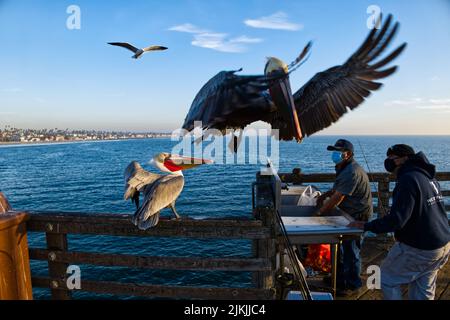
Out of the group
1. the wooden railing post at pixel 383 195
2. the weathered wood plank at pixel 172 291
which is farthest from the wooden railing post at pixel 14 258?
the wooden railing post at pixel 383 195

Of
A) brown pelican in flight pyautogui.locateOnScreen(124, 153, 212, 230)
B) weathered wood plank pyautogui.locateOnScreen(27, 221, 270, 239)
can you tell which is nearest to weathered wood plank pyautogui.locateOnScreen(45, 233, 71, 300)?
weathered wood plank pyautogui.locateOnScreen(27, 221, 270, 239)

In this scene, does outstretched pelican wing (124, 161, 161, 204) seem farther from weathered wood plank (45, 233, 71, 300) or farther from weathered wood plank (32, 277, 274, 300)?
weathered wood plank (32, 277, 274, 300)

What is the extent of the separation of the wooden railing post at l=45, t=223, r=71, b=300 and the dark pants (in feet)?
11.5

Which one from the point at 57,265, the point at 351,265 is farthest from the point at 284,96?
the point at 57,265

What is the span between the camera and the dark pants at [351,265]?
400cm

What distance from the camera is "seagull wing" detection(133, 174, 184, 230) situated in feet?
9.32

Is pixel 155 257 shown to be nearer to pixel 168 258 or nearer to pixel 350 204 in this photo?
pixel 168 258

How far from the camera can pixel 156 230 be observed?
9.61ft

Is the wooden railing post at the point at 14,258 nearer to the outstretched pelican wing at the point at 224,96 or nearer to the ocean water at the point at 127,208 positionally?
the ocean water at the point at 127,208

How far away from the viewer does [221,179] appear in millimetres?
40094

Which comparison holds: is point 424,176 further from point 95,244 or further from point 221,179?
point 221,179
